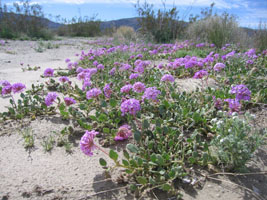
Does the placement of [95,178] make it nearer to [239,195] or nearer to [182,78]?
[239,195]

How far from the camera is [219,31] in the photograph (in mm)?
9547

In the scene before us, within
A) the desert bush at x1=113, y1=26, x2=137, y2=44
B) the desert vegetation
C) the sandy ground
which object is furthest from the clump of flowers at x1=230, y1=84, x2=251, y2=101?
the desert bush at x1=113, y1=26, x2=137, y2=44

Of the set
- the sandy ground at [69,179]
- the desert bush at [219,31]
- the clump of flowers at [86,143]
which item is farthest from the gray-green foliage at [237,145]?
the desert bush at [219,31]

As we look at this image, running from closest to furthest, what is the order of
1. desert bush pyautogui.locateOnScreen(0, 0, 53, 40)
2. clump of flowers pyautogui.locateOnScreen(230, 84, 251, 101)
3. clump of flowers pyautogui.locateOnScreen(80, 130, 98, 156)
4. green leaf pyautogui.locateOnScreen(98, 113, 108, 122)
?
clump of flowers pyautogui.locateOnScreen(80, 130, 98, 156), clump of flowers pyautogui.locateOnScreen(230, 84, 251, 101), green leaf pyautogui.locateOnScreen(98, 113, 108, 122), desert bush pyautogui.locateOnScreen(0, 0, 53, 40)

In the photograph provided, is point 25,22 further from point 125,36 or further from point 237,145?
point 237,145

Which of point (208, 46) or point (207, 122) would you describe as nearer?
point (207, 122)

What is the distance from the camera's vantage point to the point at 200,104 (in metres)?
3.17

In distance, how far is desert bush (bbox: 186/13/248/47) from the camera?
9461 mm

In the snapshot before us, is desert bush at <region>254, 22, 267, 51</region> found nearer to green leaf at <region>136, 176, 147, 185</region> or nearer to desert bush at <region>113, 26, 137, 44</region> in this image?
desert bush at <region>113, 26, 137, 44</region>

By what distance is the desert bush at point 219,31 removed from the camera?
31.0 feet

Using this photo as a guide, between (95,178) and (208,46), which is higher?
(208,46)

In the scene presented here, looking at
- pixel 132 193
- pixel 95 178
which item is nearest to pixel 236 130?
pixel 132 193

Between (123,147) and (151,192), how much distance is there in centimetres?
73

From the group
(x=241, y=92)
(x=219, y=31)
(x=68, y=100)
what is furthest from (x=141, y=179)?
(x=219, y=31)
